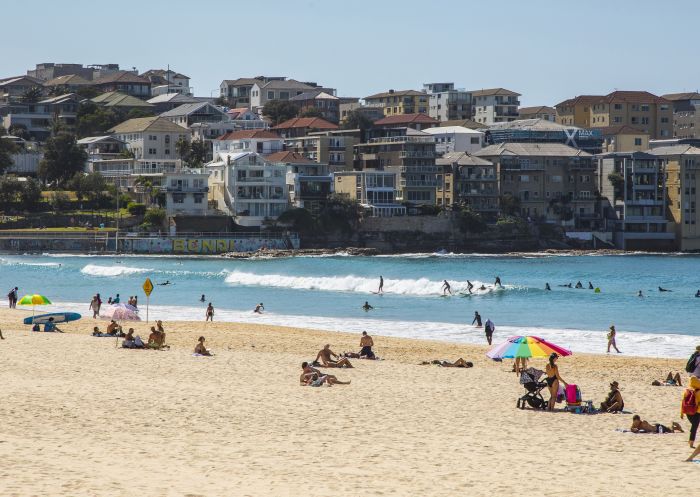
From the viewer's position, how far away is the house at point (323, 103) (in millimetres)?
138875

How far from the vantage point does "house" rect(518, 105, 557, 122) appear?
501 feet

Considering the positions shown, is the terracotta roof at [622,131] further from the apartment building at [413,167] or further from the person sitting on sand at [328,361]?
the person sitting on sand at [328,361]

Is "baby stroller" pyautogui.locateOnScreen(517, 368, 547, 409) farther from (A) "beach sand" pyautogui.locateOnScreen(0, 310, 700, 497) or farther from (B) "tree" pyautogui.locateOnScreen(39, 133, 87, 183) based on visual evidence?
(B) "tree" pyautogui.locateOnScreen(39, 133, 87, 183)

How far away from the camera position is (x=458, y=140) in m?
122

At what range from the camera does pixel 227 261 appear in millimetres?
89250

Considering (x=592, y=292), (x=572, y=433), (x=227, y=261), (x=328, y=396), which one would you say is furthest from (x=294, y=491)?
(x=227, y=261)

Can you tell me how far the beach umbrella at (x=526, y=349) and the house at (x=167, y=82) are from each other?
133354 millimetres

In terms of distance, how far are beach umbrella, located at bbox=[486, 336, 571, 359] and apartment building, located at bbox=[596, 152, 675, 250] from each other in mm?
88203

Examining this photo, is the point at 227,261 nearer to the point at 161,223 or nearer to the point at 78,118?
the point at 161,223

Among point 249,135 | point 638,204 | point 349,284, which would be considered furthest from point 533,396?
point 638,204

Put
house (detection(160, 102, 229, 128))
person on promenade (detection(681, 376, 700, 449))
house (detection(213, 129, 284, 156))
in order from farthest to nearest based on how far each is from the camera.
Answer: house (detection(160, 102, 229, 128))
house (detection(213, 129, 284, 156))
person on promenade (detection(681, 376, 700, 449))

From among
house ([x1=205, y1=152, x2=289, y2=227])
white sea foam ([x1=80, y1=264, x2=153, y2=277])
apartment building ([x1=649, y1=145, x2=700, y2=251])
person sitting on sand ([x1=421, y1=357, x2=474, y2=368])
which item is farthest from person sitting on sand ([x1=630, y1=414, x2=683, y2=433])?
apartment building ([x1=649, y1=145, x2=700, y2=251])

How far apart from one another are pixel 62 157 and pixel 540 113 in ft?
237

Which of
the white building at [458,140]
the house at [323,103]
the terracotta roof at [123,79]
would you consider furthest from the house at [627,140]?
the terracotta roof at [123,79]
